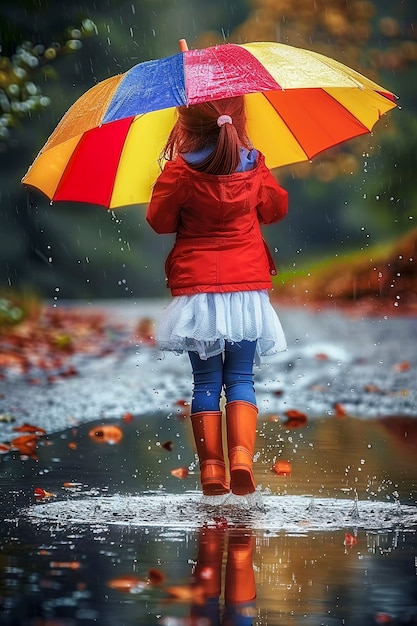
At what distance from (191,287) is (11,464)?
152 centimetres

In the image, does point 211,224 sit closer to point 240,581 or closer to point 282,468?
point 282,468

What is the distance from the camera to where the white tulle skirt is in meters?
5.35

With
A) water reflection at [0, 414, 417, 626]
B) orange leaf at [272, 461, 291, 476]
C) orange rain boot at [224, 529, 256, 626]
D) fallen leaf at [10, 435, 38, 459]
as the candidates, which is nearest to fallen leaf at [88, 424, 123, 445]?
water reflection at [0, 414, 417, 626]

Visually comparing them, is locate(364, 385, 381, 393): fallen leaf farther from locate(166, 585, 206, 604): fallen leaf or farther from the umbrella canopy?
locate(166, 585, 206, 604): fallen leaf

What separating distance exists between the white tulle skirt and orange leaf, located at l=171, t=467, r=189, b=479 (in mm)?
977

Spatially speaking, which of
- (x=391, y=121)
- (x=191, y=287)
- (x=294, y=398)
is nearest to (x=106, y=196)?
(x=191, y=287)

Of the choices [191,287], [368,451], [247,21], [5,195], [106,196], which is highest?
[247,21]

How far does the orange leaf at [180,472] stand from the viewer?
20.6ft

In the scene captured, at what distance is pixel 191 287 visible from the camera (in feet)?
17.7

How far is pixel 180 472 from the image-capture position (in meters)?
6.38

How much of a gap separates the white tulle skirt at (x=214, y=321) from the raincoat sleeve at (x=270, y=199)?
0.33 metres

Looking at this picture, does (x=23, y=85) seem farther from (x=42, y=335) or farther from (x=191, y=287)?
(x=191, y=287)

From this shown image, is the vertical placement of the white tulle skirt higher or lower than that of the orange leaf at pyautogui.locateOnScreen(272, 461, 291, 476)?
higher

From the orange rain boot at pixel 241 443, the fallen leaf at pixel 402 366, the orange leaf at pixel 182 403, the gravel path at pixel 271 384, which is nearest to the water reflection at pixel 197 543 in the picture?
the orange rain boot at pixel 241 443
